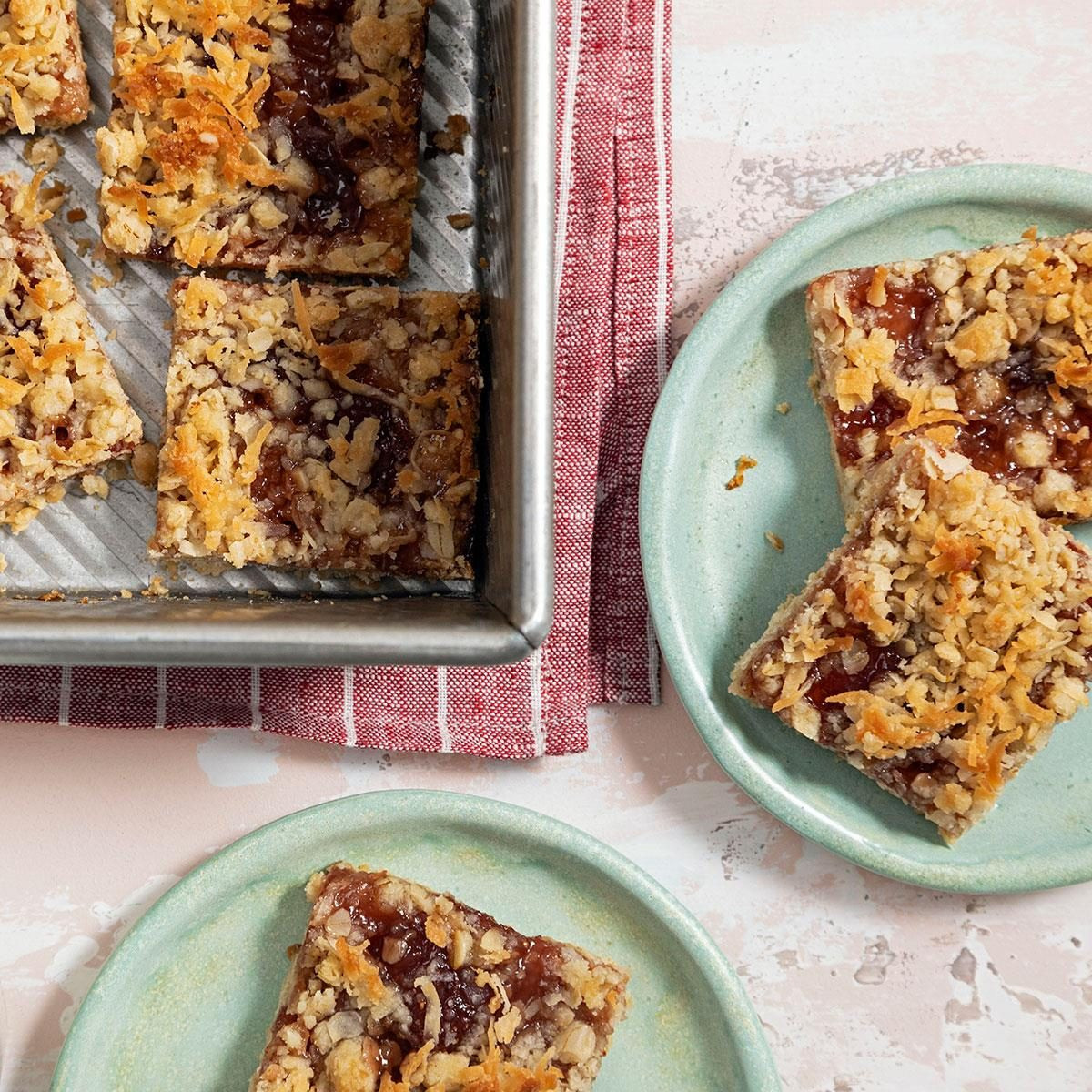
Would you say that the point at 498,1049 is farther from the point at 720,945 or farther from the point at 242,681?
the point at 242,681

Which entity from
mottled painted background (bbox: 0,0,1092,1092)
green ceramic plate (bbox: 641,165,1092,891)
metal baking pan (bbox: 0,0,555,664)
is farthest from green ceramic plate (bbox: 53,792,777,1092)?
metal baking pan (bbox: 0,0,555,664)

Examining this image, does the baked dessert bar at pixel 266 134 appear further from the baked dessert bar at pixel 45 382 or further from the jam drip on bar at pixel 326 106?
the baked dessert bar at pixel 45 382

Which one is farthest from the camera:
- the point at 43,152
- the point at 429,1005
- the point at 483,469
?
the point at 43,152

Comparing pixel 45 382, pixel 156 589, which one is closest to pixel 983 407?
pixel 156 589

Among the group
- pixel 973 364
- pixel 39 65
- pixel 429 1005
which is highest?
pixel 39 65

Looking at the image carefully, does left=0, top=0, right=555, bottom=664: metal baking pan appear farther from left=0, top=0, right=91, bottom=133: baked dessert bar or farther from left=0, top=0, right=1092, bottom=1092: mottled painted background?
left=0, top=0, right=1092, bottom=1092: mottled painted background

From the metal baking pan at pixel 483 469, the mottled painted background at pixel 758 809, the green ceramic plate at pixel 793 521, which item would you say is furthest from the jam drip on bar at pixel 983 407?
the metal baking pan at pixel 483 469

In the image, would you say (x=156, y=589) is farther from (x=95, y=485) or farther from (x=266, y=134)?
(x=266, y=134)
